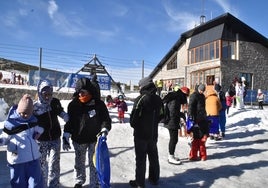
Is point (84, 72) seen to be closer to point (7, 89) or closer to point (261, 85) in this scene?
point (7, 89)

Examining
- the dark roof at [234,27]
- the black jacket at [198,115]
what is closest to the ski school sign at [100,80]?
the black jacket at [198,115]

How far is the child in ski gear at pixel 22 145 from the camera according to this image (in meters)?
3.41

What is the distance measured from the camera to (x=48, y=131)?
4066 mm

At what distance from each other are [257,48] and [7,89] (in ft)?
73.7

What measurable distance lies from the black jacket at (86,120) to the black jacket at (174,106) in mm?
2145

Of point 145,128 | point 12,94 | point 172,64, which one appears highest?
point 172,64

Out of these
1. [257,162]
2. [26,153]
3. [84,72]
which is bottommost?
[257,162]

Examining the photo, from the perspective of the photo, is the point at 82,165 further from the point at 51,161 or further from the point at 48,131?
the point at 48,131

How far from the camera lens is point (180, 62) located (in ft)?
100

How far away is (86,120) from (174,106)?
254 cm

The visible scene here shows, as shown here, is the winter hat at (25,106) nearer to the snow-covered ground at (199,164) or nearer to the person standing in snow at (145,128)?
the snow-covered ground at (199,164)

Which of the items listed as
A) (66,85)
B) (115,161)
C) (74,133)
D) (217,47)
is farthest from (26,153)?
(217,47)

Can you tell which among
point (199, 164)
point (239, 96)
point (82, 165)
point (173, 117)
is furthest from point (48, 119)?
point (239, 96)

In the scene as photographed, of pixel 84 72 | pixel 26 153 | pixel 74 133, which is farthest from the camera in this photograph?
pixel 84 72
